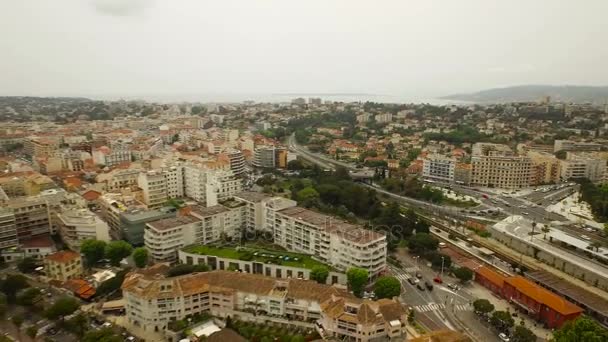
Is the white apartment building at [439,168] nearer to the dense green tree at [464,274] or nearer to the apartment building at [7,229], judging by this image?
the dense green tree at [464,274]

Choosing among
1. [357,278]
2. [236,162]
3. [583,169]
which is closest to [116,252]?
[357,278]

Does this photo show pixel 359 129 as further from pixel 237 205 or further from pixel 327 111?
pixel 237 205

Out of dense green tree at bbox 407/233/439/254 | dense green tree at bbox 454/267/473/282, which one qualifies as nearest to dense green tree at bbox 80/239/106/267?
dense green tree at bbox 407/233/439/254

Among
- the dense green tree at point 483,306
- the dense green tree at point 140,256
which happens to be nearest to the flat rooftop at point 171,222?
the dense green tree at point 140,256

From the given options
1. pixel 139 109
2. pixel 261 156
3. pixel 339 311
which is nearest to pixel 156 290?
pixel 339 311

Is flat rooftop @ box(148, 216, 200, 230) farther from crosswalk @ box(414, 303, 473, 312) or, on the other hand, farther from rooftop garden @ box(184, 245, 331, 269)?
crosswalk @ box(414, 303, 473, 312)

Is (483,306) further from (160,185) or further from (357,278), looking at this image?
(160,185)
